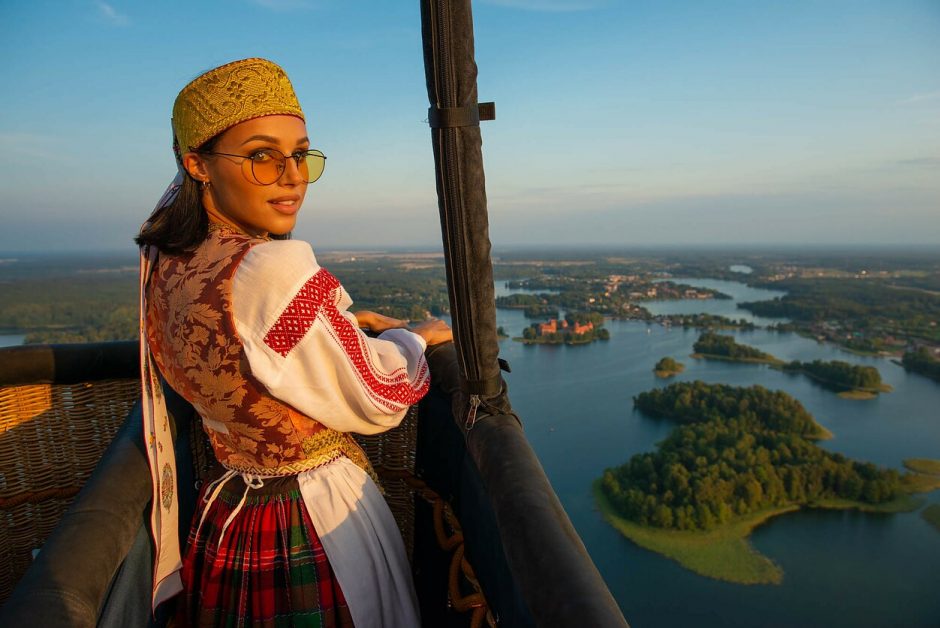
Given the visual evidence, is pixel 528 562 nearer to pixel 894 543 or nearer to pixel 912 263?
pixel 894 543

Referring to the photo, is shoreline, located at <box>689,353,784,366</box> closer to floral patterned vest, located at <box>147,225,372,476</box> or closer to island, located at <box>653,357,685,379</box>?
island, located at <box>653,357,685,379</box>

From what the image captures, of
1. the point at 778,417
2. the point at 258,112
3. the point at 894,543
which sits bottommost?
the point at 894,543

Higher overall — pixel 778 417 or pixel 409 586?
pixel 409 586

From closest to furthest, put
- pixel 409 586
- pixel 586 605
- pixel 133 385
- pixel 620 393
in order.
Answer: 1. pixel 586 605
2. pixel 409 586
3. pixel 133 385
4. pixel 620 393

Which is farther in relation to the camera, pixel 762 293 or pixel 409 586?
pixel 762 293

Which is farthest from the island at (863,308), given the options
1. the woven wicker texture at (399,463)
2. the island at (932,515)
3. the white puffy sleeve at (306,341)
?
the white puffy sleeve at (306,341)

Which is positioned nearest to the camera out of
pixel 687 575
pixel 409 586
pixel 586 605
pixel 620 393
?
pixel 586 605

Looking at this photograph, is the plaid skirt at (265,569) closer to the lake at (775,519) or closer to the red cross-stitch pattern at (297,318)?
the red cross-stitch pattern at (297,318)

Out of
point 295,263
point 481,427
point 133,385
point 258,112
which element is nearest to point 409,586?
point 481,427
